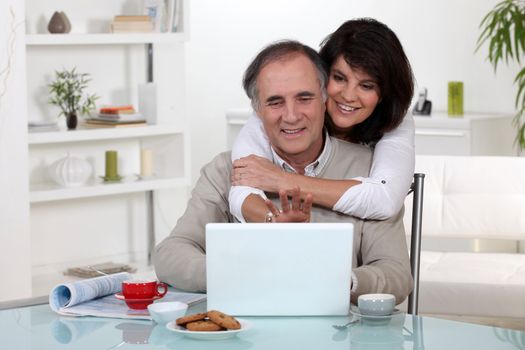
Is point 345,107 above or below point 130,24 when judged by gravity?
below

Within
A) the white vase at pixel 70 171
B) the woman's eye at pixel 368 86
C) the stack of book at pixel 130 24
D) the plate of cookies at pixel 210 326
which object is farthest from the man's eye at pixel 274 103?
the stack of book at pixel 130 24

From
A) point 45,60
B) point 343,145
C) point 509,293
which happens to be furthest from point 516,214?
point 45,60

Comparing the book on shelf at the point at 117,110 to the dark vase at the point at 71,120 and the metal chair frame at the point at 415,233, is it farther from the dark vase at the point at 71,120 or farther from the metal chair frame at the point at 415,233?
the metal chair frame at the point at 415,233

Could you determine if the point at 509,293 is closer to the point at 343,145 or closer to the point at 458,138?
the point at 343,145

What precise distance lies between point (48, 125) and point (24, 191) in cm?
53

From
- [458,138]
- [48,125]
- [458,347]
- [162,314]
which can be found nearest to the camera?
[458,347]

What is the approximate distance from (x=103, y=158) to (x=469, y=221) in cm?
209

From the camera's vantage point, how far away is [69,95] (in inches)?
194

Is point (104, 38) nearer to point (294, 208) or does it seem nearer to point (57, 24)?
point (57, 24)

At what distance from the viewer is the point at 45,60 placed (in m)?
5.02

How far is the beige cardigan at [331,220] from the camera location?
241cm

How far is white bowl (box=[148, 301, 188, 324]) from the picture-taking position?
2.04m

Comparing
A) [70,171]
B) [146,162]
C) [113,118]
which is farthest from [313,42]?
[70,171]

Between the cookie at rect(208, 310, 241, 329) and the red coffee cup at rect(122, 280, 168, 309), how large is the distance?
0.25 meters
